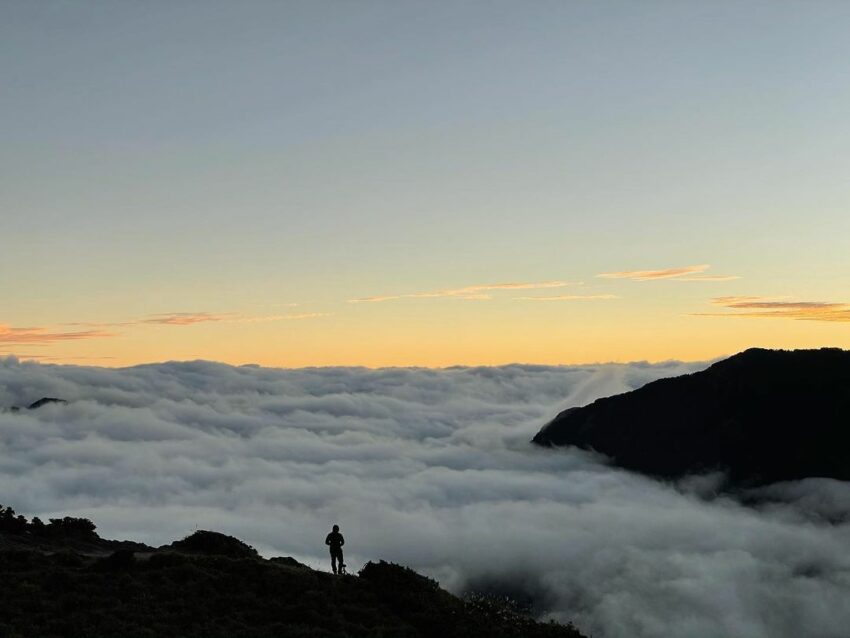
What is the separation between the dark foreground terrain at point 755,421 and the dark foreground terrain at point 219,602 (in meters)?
161

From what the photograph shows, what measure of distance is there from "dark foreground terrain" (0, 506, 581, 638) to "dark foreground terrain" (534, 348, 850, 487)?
527 ft

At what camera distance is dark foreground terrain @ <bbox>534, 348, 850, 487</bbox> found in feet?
547

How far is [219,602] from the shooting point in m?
24.9

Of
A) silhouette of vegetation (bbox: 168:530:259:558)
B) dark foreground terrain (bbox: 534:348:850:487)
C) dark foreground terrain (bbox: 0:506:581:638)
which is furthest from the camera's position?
dark foreground terrain (bbox: 534:348:850:487)

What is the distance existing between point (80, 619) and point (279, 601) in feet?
20.0

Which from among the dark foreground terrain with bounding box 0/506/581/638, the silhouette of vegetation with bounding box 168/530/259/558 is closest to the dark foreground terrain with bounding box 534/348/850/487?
the silhouette of vegetation with bounding box 168/530/259/558

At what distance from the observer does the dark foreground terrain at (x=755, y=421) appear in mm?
166625

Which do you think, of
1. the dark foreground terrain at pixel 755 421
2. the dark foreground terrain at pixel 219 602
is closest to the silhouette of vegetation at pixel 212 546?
the dark foreground terrain at pixel 219 602

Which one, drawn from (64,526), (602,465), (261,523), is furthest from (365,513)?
(64,526)

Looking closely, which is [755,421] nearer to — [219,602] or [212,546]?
[212,546]

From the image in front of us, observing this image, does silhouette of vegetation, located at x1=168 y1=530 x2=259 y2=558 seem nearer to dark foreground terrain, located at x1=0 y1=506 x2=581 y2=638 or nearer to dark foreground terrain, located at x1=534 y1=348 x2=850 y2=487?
dark foreground terrain, located at x1=0 y1=506 x2=581 y2=638

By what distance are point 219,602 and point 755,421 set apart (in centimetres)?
16973

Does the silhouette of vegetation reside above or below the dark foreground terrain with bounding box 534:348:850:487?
above

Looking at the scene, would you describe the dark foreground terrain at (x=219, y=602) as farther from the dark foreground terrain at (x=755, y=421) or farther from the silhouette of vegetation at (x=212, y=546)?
the dark foreground terrain at (x=755, y=421)
